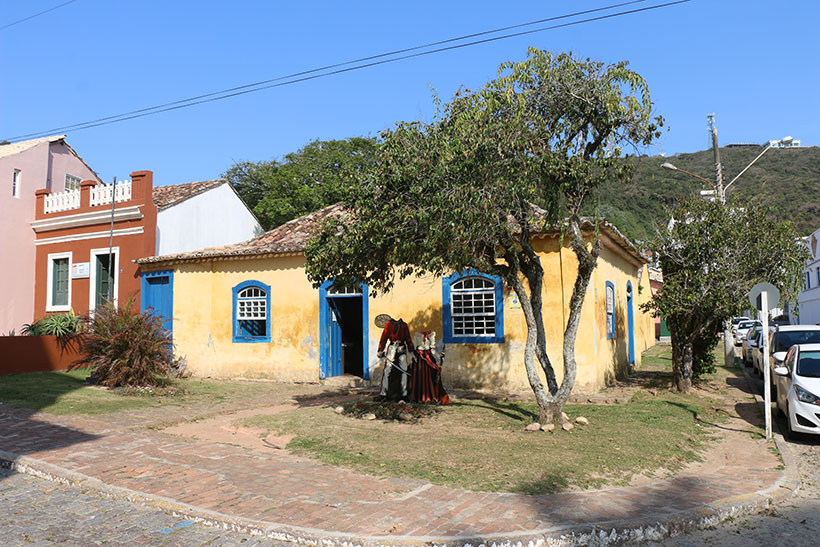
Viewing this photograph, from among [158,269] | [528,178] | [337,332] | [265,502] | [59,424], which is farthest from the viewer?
[158,269]

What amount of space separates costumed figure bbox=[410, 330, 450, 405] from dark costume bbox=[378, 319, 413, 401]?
332 mm

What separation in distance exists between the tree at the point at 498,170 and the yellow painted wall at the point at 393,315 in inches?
153

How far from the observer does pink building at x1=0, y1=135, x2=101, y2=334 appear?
64.0ft

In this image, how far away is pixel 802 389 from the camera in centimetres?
857

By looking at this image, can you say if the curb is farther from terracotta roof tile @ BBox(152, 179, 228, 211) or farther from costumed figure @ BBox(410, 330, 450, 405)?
terracotta roof tile @ BBox(152, 179, 228, 211)

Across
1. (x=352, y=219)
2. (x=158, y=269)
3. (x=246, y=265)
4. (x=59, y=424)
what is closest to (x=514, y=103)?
(x=352, y=219)

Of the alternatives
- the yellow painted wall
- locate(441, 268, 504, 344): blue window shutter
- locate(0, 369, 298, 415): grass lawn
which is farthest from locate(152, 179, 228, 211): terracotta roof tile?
locate(441, 268, 504, 344): blue window shutter

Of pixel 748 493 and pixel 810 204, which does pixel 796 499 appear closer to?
pixel 748 493

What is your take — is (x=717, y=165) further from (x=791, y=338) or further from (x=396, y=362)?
(x=396, y=362)

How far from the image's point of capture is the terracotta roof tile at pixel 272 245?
15195mm

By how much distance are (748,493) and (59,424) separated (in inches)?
363

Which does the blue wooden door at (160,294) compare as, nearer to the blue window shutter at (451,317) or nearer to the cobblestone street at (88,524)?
the blue window shutter at (451,317)

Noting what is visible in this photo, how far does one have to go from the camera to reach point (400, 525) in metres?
5.00

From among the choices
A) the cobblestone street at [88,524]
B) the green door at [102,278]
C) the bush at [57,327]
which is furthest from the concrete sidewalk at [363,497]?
the green door at [102,278]
